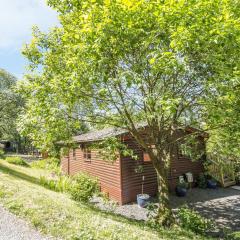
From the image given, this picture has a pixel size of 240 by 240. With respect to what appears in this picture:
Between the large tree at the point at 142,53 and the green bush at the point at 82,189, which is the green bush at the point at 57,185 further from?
the large tree at the point at 142,53

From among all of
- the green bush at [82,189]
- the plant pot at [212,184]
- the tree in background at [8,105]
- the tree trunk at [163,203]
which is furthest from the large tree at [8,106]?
the tree trunk at [163,203]

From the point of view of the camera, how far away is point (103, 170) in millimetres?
15305

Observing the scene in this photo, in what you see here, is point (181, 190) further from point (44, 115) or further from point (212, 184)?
point (44, 115)

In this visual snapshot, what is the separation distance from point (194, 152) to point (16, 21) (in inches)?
369

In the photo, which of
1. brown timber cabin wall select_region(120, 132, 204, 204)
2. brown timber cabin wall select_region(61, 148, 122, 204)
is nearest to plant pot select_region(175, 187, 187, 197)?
brown timber cabin wall select_region(120, 132, 204, 204)

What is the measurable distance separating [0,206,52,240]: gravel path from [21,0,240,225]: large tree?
3.09 metres

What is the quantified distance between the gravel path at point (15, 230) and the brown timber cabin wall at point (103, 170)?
566 centimetres

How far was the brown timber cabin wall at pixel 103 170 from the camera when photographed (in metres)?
13.6

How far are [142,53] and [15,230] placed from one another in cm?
545

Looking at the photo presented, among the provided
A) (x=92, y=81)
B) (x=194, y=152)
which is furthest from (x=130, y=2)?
(x=194, y=152)

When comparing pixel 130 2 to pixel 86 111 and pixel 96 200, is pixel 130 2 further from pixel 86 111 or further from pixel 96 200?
pixel 96 200

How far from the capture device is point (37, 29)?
30.0ft

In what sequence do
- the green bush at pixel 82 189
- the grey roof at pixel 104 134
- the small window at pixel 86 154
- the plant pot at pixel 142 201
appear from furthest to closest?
the small window at pixel 86 154, the plant pot at pixel 142 201, the green bush at pixel 82 189, the grey roof at pixel 104 134

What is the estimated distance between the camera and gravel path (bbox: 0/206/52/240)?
5332 mm
